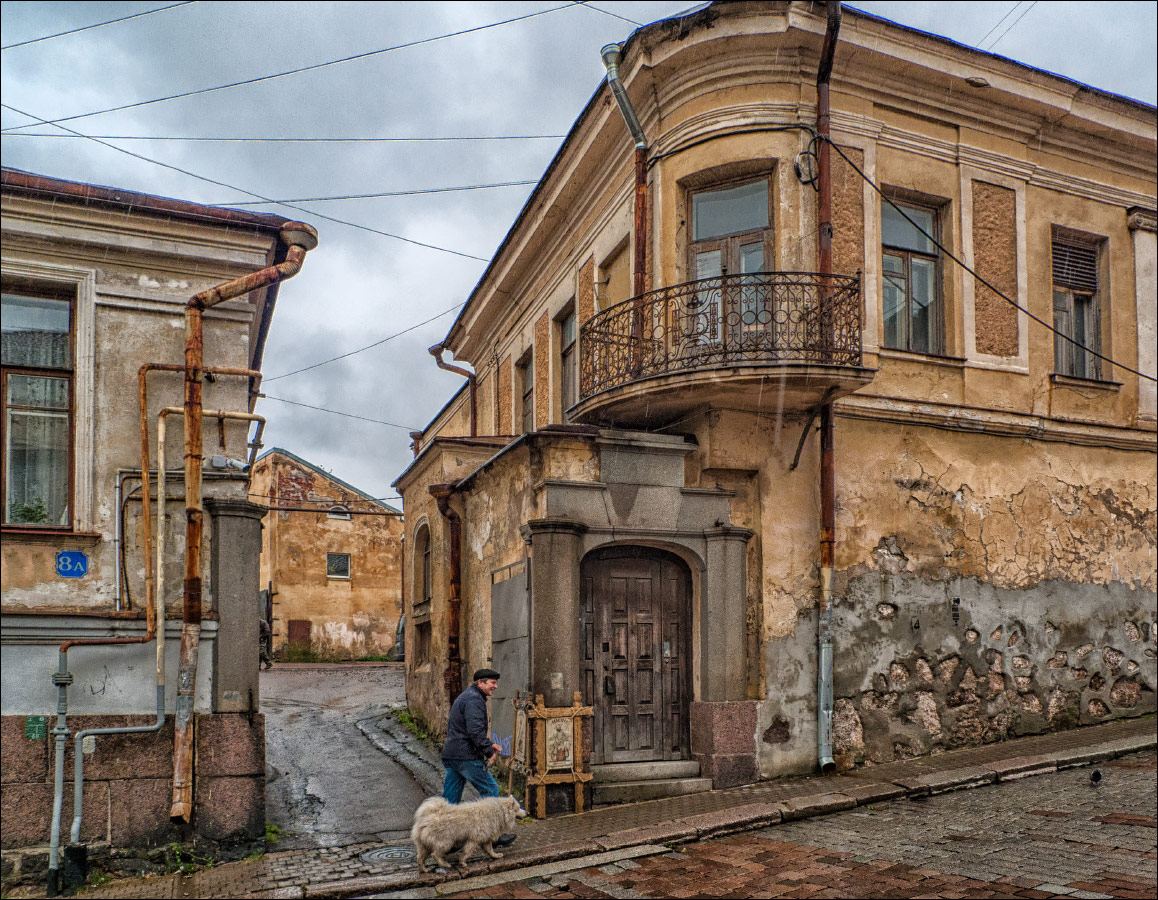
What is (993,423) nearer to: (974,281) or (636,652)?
(974,281)

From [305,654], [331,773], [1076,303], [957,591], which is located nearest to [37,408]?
[331,773]

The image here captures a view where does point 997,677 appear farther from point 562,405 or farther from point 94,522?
point 94,522

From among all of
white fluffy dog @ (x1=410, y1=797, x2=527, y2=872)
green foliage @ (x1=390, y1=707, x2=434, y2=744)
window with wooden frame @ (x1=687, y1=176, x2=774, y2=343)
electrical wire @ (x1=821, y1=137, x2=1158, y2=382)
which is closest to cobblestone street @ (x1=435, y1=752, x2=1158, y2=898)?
white fluffy dog @ (x1=410, y1=797, x2=527, y2=872)

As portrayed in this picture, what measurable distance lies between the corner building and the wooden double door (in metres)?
0.03

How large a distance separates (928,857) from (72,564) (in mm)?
7159

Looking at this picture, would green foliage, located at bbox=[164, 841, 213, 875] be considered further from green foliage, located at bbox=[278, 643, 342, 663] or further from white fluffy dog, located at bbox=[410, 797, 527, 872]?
green foliage, located at bbox=[278, 643, 342, 663]

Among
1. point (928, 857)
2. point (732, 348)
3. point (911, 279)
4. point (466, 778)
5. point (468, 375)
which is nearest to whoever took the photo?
point (928, 857)

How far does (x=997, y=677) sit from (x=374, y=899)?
309 inches

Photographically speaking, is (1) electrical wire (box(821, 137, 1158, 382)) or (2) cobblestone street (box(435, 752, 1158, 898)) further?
(1) electrical wire (box(821, 137, 1158, 382))

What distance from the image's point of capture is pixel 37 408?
28.1 feet

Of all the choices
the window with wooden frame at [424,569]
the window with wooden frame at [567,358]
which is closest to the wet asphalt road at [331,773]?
the window with wooden frame at [424,569]

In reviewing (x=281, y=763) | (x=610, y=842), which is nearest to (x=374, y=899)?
(x=610, y=842)

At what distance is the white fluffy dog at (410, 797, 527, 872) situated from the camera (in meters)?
8.15

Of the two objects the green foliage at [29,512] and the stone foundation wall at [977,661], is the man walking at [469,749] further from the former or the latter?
the stone foundation wall at [977,661]
